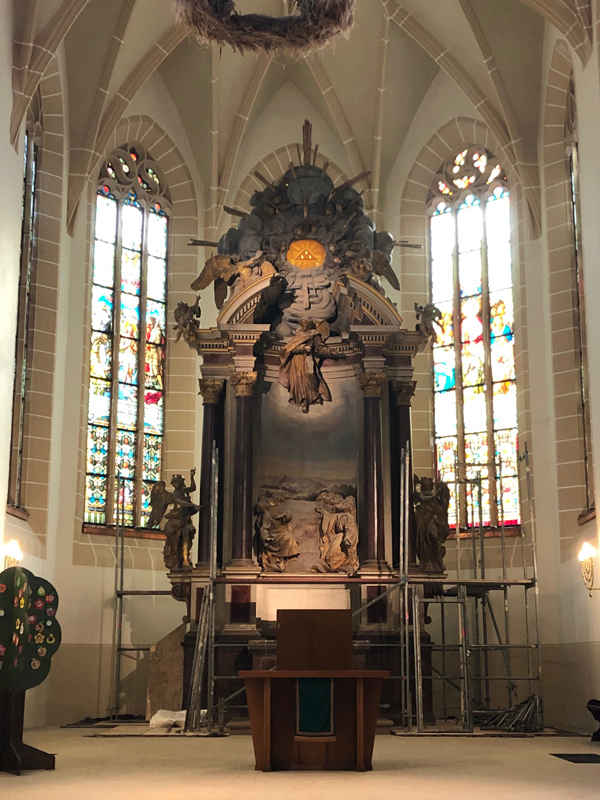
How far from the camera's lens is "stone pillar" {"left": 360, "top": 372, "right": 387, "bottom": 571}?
47.8 feet

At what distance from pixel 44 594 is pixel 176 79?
12643mm

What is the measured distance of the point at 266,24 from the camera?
401 inches

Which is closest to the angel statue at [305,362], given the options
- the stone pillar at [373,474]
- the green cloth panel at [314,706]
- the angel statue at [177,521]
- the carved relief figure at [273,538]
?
the stone pillar at [373,474]

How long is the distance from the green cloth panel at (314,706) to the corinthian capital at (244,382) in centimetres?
704

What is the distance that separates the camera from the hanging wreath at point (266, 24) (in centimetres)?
981

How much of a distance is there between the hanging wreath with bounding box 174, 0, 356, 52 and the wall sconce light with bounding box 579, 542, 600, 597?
712 cm

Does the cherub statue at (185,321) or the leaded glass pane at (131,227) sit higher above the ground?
the leaded glass pane at (131,227)

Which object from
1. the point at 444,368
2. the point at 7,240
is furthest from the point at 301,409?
the point at 7,240

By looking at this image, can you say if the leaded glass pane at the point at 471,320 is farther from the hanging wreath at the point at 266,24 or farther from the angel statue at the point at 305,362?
the hanging wreath at the point at 266,24

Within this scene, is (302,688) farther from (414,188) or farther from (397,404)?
(414,188)

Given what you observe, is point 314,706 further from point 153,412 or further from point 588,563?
point 153,412

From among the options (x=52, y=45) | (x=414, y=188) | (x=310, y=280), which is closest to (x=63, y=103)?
(x=52, y=45)

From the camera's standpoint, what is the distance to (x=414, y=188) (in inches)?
781

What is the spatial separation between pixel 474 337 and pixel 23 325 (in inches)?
293
